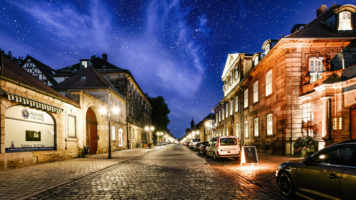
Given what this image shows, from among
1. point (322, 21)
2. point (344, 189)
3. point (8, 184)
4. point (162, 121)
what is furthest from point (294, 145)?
point (162, 121)

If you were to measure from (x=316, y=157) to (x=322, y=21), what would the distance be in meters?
19.2

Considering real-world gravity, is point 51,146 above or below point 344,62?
below

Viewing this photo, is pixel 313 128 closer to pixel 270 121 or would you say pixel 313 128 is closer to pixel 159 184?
pixel 270 121

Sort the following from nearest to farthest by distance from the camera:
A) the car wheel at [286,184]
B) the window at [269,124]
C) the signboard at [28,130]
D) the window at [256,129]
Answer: the car wheel at [286,184]
the signboard at [28,130]
the window at [269,124]
the window at [256,129]

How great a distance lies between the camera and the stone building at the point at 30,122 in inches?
433

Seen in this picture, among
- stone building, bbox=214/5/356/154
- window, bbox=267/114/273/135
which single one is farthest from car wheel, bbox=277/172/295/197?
window, bbox=267/114/273/135

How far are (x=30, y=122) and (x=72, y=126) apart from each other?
15.9 feet

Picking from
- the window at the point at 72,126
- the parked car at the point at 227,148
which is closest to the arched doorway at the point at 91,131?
the window at the point at 72,126

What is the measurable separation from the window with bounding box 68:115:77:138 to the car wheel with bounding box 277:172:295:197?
1546 centimetres

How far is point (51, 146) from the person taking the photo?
49.0ft

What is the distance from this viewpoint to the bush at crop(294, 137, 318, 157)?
15.6 meters

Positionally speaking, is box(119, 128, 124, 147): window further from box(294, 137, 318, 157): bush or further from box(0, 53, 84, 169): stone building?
box(294, 137, 318, 157): bush

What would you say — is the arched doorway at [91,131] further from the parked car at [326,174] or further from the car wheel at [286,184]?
the parked car at [326,174]

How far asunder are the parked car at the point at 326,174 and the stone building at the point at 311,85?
11.1m
